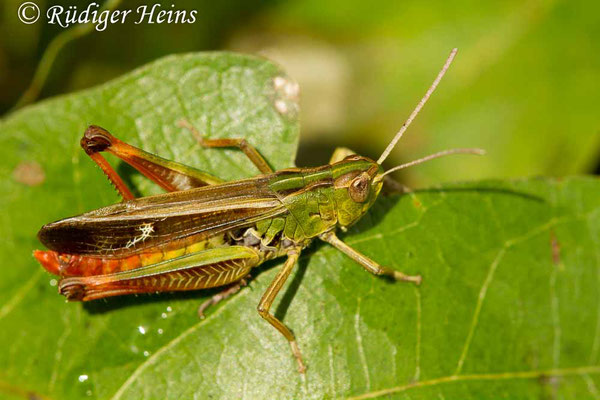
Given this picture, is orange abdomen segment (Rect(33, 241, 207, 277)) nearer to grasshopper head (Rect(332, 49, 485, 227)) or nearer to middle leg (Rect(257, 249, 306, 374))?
middle leg (Rect(257, 249, 306, 374))

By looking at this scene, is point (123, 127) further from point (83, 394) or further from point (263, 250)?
point (83, 394)

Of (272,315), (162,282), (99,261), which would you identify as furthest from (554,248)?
(99,261)

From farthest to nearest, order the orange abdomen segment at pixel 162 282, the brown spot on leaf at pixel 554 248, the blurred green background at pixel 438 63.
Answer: the blurred green background at pixel 438 63 < the brown spot on leaf at pixel 554 248 < the orange abdomen segment at pixel 162 282

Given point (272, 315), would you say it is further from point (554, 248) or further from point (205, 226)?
point (554, 248)

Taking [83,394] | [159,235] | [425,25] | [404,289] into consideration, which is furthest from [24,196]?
[425,25]

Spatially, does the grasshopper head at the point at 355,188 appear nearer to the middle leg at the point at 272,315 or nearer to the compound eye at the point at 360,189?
the compound eye at the point at 360,189

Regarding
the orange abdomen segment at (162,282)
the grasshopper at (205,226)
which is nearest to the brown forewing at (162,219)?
the grasshopper at (205,226)
